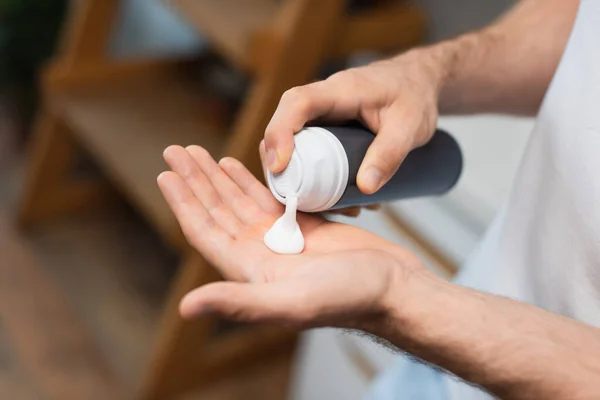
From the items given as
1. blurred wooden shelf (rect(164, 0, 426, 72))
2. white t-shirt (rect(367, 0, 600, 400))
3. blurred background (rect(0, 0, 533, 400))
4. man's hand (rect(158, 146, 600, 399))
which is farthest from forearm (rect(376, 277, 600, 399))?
blurred wooden shelf (rect(164, 0, 426, 72))

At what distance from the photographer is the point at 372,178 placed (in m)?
0.49

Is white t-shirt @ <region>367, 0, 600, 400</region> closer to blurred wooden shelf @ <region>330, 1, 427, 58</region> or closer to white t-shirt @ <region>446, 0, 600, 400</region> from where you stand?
white t-shirt @ <region>446, 0, 600, 400</region>

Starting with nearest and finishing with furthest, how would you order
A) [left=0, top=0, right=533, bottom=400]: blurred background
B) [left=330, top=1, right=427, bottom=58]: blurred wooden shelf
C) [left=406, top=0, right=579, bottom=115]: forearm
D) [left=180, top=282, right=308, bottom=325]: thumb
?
[left=180, top=282, right=308, bottom=325]: thumb, [left=406, top=0, right=579, bottom=115]: forearm, [left=0, top=0, right=533, bottom=400]: blurred background, [left=330, top=1, right=427, bottom=58]: blurred wooden shelf

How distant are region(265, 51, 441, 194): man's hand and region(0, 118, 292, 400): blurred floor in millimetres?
932

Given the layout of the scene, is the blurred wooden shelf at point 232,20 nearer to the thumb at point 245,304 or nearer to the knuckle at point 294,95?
the knuckle at point 294,95

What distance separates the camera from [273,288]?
382 mm

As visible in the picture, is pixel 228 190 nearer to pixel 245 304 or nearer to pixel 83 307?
pixel 245 304

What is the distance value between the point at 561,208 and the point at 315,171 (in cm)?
22

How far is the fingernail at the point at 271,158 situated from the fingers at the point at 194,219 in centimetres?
6

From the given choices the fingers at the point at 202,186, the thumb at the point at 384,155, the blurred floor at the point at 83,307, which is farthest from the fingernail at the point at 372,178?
the blurred floor at the point at 83,307

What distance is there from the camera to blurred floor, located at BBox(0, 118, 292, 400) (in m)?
1.29

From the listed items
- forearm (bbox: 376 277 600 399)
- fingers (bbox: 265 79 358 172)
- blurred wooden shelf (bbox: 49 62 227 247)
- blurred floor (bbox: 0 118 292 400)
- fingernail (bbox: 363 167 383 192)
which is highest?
fingers (bbox: 265 79 358 172)

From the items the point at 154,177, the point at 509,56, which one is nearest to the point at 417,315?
the point at 509,56

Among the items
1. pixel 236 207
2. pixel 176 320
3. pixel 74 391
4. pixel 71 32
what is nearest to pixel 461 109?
pixel 236 207
